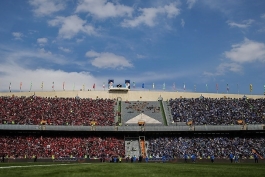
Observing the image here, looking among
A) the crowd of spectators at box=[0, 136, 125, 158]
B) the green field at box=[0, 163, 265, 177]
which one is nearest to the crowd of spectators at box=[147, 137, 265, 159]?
the crowd of spectators at box=[0, 136, 125, 158]

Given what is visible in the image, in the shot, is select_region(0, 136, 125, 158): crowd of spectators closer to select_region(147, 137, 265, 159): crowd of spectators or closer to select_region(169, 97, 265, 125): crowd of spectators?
select_region(147, 137, 265, 159): crowd of spectators

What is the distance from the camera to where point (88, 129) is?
62.9m

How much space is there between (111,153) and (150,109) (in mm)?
22174

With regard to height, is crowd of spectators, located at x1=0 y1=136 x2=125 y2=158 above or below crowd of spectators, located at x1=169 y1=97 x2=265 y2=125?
below

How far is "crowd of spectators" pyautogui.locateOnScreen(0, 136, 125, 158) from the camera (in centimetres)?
5606

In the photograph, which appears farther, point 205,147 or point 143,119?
point 143,119

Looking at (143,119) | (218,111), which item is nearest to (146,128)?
(143,119)

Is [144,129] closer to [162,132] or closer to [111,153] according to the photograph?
[162,132]

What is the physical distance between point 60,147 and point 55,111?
12.8m

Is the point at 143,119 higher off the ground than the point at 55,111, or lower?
lower

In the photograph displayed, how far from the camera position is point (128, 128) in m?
63.8

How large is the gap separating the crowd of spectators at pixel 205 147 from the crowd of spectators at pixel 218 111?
16.0ft

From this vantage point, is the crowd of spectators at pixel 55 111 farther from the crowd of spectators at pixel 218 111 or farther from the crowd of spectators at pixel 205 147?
the crowd of spectators at pixel 218 111

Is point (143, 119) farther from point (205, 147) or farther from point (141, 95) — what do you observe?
point (205, 147)
